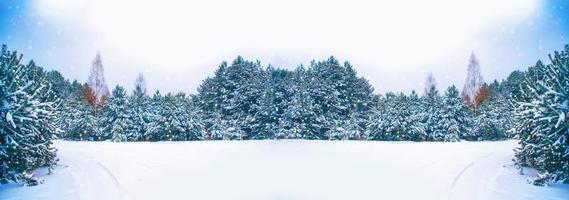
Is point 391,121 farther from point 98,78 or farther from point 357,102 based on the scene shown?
point 98,78

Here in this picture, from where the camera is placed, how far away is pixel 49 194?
5.67 metres

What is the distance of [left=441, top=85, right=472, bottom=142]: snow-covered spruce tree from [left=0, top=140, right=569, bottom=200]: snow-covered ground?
9.84 m

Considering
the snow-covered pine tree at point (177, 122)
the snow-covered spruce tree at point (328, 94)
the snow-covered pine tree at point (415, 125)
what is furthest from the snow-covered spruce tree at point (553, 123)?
the snow-covered pine tree at point (177, 122)

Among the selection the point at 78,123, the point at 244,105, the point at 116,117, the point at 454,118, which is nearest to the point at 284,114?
the point at 244,105

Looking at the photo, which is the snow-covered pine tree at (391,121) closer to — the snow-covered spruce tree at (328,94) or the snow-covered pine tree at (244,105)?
the snow-covered spruce tree at (328,94)

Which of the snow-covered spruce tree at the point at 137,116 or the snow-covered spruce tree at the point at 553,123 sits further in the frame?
the snow-covered spruce tree at the point at 137,116

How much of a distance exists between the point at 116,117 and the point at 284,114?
10.3 metres

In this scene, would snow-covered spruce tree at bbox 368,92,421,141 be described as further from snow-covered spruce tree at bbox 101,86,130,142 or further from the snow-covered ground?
snow-covered spruce tree at bbox 101,86,130,142

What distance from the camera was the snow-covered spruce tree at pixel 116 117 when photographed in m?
19.6

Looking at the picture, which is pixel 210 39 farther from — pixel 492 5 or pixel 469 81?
pixel 469 81

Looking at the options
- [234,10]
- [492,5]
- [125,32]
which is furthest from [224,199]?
[125,32]

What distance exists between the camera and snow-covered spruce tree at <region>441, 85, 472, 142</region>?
763 inches

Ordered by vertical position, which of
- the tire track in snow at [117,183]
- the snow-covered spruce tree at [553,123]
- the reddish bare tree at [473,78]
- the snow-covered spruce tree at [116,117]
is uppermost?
the reddish bare tree at [473,78]

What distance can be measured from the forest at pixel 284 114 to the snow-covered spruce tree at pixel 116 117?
0.16 feet
